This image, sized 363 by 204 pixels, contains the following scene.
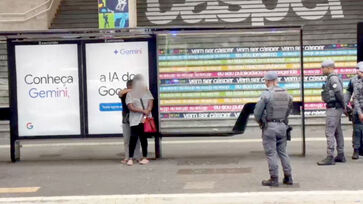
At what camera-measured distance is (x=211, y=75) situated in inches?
478

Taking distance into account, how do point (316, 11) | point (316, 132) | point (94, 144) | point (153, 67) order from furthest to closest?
1. point (316, 11)
2. point (316, 132)
3. point (94, 144)
4. point (153, 67)

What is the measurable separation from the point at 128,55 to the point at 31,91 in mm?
1909

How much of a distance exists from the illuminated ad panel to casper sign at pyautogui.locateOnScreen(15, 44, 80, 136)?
5.53 feet

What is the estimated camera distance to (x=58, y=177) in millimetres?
9844

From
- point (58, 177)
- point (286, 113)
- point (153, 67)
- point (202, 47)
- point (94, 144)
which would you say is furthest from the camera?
point (94, 144)

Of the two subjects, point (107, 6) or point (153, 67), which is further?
point (107, 6)

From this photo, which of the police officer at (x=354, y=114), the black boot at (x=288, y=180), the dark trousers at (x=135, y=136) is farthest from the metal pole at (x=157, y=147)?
the police officer at (x=354, y=114)

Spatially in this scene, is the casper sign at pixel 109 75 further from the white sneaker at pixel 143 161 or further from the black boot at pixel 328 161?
the black boot at pixel 328 161

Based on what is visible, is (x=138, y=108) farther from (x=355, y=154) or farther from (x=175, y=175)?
(x=355, y=154)

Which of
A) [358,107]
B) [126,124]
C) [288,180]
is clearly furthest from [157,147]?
[358,107]

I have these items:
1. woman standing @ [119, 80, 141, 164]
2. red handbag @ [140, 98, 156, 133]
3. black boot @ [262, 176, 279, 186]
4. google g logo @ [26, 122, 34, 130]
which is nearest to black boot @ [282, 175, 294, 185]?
black boot @ [262, 176, 279, 186]

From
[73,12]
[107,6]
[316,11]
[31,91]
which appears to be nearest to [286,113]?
[31,91]

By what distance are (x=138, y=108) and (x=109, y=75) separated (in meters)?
1.05

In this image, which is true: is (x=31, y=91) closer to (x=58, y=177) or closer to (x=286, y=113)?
(x=58, y=177)
